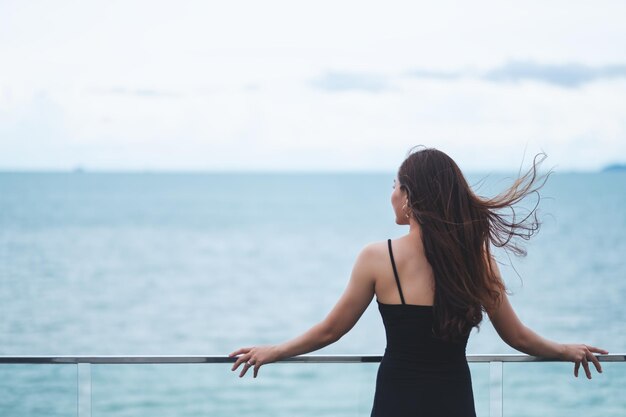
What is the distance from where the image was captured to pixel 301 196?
88.1 metres

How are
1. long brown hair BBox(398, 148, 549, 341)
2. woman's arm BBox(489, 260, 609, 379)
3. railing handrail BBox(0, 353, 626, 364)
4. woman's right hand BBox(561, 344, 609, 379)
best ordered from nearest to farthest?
long brown hair BBox(398, 148, 549, 341)
woman's arm BBox(489, 260, 609, 379)
woman's right hand BBox(561, 344, 609, 379)
railing handrail BBox(0, 353, 626, 364)

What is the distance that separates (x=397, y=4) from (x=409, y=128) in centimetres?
1498

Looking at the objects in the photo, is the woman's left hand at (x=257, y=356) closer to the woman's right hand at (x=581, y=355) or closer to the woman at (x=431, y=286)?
the woman at (x=431, y=286)

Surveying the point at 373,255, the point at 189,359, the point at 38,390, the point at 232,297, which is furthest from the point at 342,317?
the point at 232,297

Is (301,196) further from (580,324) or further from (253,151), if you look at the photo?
(580,324)

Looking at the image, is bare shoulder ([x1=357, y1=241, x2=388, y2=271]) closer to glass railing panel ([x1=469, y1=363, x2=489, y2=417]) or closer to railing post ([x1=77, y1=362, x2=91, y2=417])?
glass railing panel ([x1=469, y1=363, x2=489, y2=417])

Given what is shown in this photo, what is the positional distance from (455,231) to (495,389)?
1.00 metres

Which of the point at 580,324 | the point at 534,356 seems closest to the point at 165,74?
the point at 580,324

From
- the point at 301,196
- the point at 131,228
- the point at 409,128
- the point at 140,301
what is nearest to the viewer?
the point at 140,301

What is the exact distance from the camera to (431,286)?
2.47 meters

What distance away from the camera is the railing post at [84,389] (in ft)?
10.4

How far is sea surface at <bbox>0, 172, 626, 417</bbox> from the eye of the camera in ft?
10.5

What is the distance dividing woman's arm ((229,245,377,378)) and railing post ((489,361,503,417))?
2.81 feet

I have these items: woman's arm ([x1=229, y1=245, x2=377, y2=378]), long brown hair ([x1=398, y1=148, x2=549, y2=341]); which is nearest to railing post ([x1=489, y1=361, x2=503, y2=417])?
long brown hair ([x1=398, y1=148, x2=549, y2=341])
